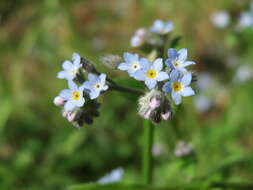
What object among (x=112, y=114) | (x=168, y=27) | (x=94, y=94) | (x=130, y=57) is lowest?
(x=94, y=94)

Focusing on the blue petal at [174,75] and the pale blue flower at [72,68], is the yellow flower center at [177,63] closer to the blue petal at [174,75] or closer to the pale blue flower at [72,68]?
the blue petal at [174,75]

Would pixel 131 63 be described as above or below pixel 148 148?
above

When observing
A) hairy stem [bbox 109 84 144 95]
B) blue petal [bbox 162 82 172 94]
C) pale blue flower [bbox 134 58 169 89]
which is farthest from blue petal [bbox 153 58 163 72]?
hairy stem [bbox 109 84 144 95]

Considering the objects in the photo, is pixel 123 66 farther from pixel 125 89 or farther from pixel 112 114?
pixel 112 114

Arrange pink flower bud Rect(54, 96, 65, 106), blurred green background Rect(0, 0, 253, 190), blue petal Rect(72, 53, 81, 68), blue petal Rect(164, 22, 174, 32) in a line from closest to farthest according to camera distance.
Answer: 1. blue petal Rect(72, 53, 81, 68)
2. pink flower bud Rect(54, 96, 65, 106)
3. blue petal Rect(164, 22, 174, 32)
4. blurred green background Rect(0, 0, 253, 190)

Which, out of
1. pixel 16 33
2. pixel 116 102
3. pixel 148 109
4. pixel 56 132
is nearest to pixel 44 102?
pixel 56 132

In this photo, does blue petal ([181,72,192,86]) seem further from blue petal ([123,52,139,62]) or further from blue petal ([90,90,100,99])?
blue petal ([90,90,100,99])

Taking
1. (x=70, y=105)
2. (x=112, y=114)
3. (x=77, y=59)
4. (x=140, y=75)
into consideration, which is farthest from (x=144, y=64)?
(x=112, y=114)
